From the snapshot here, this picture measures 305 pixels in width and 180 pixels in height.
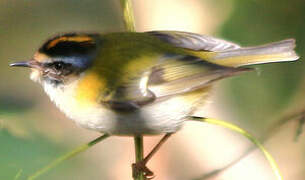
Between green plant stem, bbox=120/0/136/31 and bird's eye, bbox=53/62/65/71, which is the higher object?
bird's eye, bbox=53/62/65/71

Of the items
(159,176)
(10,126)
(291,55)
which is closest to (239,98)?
(159,176)

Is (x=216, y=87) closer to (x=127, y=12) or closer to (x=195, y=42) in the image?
(x=195, y=42)

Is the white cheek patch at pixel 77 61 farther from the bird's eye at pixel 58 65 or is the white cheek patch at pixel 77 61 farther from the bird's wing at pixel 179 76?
the bird's wing at pixel 179 76

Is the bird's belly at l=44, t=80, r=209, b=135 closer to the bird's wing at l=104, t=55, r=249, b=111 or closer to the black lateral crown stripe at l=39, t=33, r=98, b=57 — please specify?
the bird's wing at l=104, t=55, r=249, b=111

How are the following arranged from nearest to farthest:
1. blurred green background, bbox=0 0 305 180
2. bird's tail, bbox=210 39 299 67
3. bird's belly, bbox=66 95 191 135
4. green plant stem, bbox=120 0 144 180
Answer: green plant stem, bbox=120 0 144 180 < bird's belly, bbox=66 95 191 135 < bird's tail, bbox=210 39 299 67 < blurred green background, bbox=0 0 305 180

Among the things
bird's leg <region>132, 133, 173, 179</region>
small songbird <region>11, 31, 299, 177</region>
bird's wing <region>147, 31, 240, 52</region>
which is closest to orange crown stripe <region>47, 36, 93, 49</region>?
small songbird <region>11, 31, 299, 177</region>

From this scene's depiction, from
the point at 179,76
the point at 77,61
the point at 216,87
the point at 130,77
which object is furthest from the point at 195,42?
the point at 216,87

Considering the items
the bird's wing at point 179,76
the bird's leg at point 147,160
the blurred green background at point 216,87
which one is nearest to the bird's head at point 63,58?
the blurred green background at point 216,87

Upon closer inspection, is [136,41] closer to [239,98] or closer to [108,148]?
[239,98]
